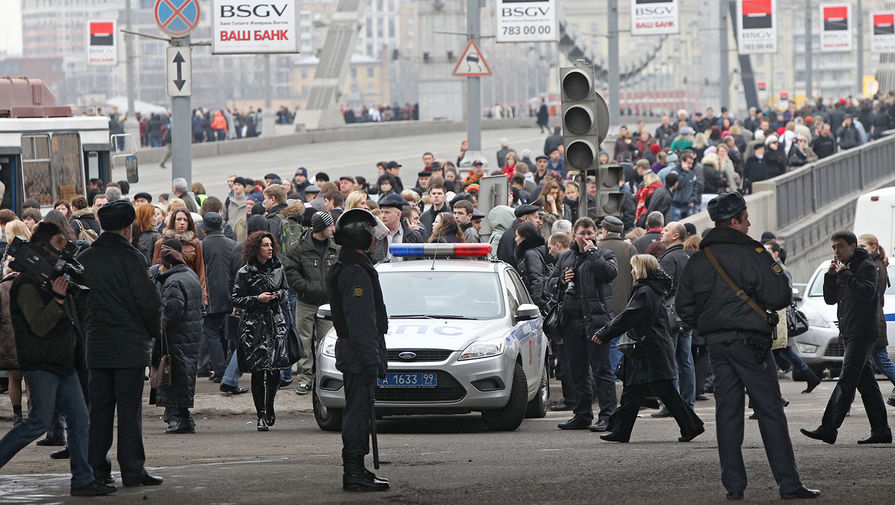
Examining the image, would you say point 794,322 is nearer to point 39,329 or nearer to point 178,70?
point 178,70

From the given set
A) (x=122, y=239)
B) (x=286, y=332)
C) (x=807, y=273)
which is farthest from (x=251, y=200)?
(x=807, y=273)

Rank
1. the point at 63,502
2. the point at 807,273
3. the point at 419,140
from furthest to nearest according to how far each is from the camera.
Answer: the point at 419,140, the point at 807,273, the point at 63,502

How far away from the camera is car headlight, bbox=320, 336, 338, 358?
12281mm

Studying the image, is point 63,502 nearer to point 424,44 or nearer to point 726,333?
point 726,333

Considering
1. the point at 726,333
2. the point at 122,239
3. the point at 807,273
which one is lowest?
the point at 807,273

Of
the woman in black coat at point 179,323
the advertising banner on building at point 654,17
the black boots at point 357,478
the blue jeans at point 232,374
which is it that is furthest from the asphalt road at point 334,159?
the black boots at point 357,478

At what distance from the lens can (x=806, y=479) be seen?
29.7 feet

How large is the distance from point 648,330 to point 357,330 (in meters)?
3.06

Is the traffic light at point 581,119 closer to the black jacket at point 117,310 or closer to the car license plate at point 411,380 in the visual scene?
the car license plate at point 411,380

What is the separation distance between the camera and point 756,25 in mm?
44688

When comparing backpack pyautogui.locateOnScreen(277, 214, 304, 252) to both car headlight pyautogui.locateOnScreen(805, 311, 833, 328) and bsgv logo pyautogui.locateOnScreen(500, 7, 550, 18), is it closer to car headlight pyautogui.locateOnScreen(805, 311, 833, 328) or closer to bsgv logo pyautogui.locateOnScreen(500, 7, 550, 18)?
car headlight pyautogui.locateOnScreen(805, 311, 833, 328)

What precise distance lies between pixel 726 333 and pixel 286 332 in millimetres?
4708

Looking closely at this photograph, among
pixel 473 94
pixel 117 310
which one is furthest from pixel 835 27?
pixel 117 310

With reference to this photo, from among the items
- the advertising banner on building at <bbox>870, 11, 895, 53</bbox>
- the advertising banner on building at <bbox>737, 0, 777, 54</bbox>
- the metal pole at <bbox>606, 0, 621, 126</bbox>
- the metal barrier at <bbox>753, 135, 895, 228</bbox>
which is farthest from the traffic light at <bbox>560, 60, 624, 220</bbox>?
the advertising banner on building at <bbox>870, 11, 895, 53</bbox>
